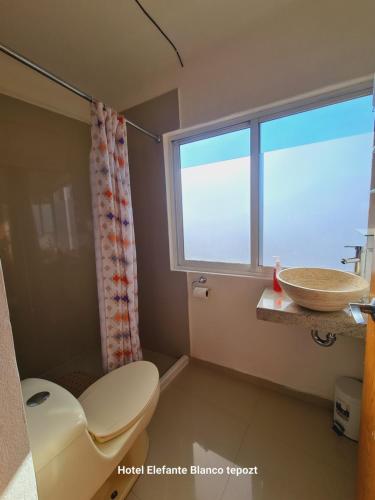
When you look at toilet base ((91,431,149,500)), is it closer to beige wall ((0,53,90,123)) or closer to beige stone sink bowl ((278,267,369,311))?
beige stone sink bowl ((278,267,369,311))

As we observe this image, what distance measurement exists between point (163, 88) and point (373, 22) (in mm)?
1289

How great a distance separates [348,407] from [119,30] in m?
2.61

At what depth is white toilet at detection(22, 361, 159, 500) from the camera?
0.72 meters

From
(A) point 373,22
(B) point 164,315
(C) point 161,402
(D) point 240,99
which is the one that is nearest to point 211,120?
(D) point 240,99

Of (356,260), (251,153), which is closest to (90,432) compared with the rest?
(356,260)

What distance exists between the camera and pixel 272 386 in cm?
162

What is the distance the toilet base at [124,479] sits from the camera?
3.24 ft

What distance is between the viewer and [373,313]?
25.4 inches

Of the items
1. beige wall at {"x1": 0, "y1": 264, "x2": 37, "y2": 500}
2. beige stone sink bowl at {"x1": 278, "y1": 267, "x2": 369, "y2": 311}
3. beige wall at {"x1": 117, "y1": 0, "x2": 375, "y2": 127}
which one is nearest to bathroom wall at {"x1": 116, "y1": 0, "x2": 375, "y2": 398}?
beige wall at {"x1": 117, "y1": 0, "x2": 375, "y2": 127}

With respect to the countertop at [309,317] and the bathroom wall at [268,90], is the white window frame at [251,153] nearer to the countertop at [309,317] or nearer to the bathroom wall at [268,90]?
the bathroom wall at [268,90]

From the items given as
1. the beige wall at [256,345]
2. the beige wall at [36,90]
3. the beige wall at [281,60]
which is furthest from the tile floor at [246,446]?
the beige wall at [36,90]

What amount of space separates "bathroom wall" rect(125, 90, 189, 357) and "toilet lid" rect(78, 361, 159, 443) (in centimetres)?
67

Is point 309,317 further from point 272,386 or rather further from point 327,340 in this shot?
point 272,386

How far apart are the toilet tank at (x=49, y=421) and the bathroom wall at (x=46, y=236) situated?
90cm
